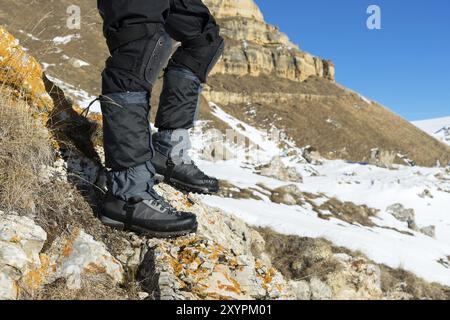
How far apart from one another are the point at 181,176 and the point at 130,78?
1.14 meters

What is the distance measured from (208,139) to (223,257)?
2409cm

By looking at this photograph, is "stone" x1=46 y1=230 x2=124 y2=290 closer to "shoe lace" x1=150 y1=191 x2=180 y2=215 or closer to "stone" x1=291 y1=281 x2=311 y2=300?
"shoe lace" x1=150 y1=191 x2=180 y2=215

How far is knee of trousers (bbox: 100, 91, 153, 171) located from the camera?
2104mm

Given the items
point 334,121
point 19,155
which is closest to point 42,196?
point 19,155

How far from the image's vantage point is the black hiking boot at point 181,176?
307 centimetres

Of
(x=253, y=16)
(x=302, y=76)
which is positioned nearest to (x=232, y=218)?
Result: (x=302, y=76)

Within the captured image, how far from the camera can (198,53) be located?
278 cm

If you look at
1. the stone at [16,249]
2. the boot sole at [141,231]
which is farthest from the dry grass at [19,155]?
the boot sole at [141,231]

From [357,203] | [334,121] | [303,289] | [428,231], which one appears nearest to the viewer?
[303,289]

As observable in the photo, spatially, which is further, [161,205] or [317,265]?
[317,265]

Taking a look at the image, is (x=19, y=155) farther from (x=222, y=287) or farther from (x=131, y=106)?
(x=222, y=287)

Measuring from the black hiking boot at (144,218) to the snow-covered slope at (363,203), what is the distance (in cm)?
595

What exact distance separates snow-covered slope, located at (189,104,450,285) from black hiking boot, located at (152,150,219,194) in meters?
5.11

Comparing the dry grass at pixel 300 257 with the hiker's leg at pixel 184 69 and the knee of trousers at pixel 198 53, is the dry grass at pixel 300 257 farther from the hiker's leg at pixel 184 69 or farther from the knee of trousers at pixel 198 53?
the knee of trousers at pixel 198 53
